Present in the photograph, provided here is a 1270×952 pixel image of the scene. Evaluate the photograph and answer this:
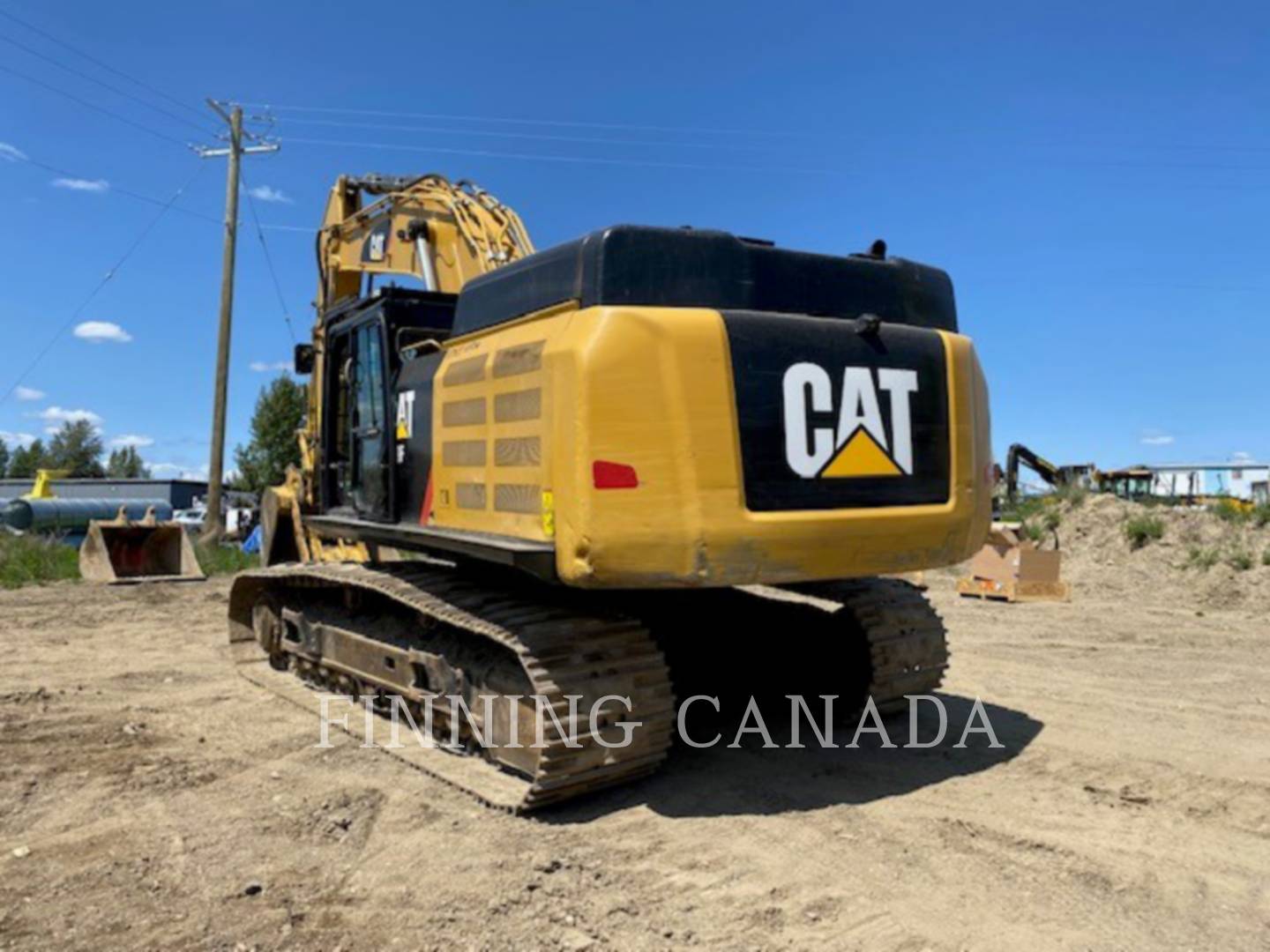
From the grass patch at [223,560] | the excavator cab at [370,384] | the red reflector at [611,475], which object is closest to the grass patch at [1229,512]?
the excavator cab at [370,384]

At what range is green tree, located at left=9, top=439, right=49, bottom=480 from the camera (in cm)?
8169

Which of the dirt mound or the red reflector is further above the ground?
the red reflector

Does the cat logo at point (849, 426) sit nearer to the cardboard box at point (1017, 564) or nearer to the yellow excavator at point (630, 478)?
the yellow excavator at point (630, 478)

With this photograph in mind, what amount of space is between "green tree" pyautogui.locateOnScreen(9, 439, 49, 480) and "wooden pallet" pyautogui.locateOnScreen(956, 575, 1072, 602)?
85329 mm

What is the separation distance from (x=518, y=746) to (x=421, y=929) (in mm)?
1248

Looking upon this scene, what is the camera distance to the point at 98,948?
3.09 m

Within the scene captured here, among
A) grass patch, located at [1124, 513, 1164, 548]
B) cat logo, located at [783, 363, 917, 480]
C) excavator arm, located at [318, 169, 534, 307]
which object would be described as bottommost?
grass patch, located at [1124, 513, 1164, 548]

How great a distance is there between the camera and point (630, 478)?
3891mm

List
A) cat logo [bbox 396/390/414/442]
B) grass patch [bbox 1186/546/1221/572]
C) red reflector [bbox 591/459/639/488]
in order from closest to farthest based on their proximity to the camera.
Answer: red reflector [bbox 591/459/639/488] → cat logo [bbox 396/390/414/442] → grass patch [bbox 1186/546/1221/572]

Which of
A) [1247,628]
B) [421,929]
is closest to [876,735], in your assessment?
[421,929]

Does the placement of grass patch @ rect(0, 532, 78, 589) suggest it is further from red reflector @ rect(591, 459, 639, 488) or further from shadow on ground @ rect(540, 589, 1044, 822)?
red reflector @ rect(591, 459, 639, 488)

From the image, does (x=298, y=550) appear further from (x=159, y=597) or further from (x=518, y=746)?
(x=518, y=746)

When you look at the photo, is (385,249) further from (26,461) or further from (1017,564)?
(26,461)

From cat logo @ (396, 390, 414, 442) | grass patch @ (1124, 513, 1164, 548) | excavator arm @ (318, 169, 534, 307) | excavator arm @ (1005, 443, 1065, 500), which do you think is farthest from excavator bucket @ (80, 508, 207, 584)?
excavator arm @ (1005, 443, 1065, 500)
